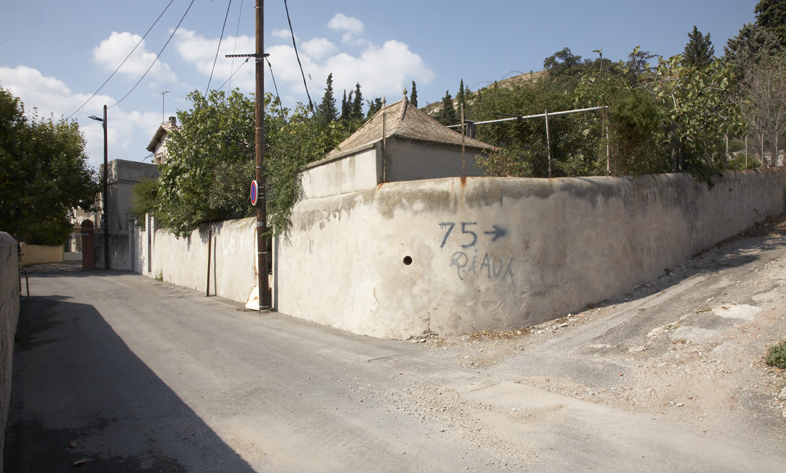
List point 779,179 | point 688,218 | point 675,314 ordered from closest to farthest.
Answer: point 675,314
point 688,218
point 779,179

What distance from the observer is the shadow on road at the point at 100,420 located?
162 inches

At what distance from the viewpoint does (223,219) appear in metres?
16.5

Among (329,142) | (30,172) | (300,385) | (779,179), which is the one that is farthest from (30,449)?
(30,172)

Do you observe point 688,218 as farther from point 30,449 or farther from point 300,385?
point 30,449

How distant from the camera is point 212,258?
16422 mm

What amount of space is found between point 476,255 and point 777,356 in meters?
4.05

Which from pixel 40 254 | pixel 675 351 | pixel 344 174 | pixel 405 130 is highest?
pixel 405 130

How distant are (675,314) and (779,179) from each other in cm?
1088

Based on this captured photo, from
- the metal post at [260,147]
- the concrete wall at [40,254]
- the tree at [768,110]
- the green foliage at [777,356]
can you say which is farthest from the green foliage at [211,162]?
the concrete wall at [40,254]

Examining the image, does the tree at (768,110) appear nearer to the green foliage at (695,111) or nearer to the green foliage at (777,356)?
the green foliage at (695,111)

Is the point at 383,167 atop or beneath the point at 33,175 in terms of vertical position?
beneath

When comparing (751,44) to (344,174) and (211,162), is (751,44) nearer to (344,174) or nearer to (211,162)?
(344,174)

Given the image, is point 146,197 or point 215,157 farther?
point 146,197

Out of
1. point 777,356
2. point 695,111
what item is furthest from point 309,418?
point 695,111
